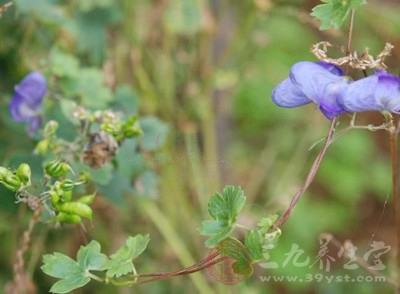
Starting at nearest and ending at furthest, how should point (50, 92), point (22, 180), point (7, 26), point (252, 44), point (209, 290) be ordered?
point (22, 180) → point (50, 92) → point (7, 26) → point (209, 290) → point (252, 44)

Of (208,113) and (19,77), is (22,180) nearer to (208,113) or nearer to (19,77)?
(19,77)

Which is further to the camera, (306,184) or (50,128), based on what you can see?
(50,128)

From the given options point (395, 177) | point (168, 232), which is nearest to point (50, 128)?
point (395, 177)

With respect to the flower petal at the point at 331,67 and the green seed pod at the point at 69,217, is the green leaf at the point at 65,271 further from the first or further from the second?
the flower petal at the point at 331,67

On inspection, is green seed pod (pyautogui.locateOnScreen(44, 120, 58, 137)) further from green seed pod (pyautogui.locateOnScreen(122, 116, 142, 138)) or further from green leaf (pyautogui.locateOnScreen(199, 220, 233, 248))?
green leaf (pyautogui.locateOnScreen(199, 220, 233, 248))

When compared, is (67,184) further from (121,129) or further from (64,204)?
A: (121,129)

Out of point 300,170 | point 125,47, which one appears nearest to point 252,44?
point 125,47
